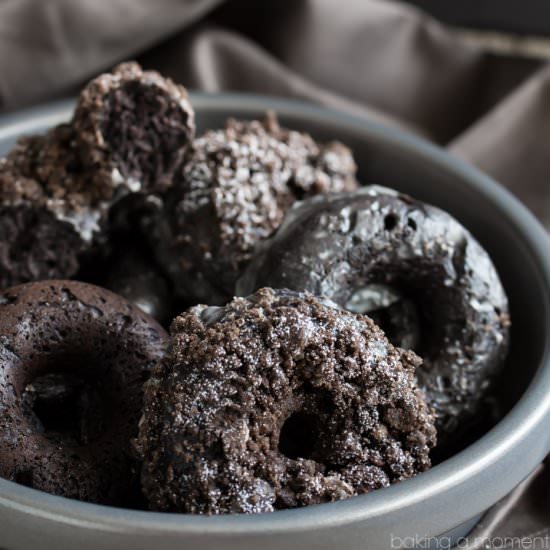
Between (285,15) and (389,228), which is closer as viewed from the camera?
(389,228)

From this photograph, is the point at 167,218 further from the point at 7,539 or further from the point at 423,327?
the point at 7,539

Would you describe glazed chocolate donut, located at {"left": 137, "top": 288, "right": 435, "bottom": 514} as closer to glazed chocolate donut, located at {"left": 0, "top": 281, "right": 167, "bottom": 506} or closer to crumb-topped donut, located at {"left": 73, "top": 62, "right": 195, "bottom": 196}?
glazed chocolate donut, located at {"left": 0, "top": 281, "right": 167, "bottom": 506}

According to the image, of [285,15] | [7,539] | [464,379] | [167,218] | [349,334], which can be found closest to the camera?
[7,539]

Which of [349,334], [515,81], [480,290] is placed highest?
[349,334]

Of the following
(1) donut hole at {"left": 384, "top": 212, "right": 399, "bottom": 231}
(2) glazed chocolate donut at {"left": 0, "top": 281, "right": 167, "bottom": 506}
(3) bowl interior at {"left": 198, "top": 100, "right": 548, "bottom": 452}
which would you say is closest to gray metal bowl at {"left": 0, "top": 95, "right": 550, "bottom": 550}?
(3) bowl interior at {"left": 198, "top": 100, "right": 548, "bottom": 452}

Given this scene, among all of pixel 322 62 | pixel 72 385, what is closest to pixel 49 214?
pixel 72 385

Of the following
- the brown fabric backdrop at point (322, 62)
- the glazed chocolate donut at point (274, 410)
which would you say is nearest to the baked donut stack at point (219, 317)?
the glazed chocolate donut at point (274, 410)

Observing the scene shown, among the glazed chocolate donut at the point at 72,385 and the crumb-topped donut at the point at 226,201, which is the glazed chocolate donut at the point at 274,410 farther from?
the crumb-topped donut at the point at 226,201

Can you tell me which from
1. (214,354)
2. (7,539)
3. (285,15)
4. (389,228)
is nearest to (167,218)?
(389,228)
